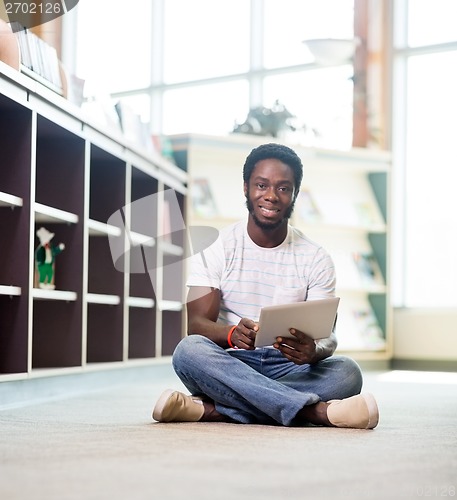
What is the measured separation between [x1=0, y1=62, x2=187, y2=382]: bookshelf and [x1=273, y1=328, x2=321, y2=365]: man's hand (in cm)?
103

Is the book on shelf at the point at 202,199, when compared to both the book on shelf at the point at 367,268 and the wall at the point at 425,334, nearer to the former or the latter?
the book on shelf at the point at 367,268

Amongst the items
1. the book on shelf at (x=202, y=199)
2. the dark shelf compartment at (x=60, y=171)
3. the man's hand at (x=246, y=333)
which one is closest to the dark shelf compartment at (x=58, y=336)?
the dark shelf compartment at (x=60, y=171)

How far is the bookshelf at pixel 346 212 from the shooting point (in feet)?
17.4

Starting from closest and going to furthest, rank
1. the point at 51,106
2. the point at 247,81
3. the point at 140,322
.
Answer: the point at 51,106 < the point at 140,322 < the point at 247,81

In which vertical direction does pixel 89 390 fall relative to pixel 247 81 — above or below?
below

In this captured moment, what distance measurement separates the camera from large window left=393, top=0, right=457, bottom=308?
5945mm

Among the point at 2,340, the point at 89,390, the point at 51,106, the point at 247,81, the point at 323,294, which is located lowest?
the point at 89,390

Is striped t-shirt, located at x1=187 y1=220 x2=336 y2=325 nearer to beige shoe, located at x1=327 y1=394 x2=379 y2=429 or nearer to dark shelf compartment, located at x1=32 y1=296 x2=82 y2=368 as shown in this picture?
beige shoe, located at x1=327 y1=394 x2=379 y2=429

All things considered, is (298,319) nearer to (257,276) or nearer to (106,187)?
(257,276)

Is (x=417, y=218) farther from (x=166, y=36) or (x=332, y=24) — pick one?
(x=166, y=36)

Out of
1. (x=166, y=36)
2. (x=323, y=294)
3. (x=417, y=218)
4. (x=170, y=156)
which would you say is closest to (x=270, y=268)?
(x=323, y=294)

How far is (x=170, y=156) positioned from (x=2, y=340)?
2.39m

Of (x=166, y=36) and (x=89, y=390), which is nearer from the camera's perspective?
(x=89, y=390)

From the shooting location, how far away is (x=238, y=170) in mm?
5477
